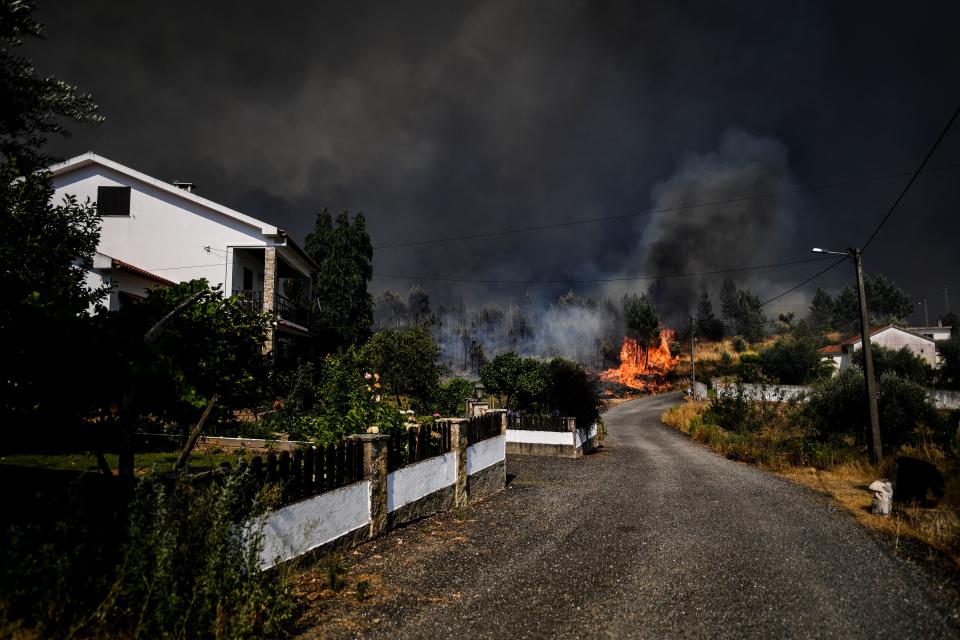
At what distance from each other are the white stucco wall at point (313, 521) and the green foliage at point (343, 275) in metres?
25.9

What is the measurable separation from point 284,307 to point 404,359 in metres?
7.98

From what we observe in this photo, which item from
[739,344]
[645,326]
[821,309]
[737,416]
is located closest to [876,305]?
[821,309]

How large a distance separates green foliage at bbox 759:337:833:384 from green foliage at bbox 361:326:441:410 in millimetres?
37219

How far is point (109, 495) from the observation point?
4.21 meters

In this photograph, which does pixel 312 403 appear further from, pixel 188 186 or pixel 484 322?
pixel 484 322

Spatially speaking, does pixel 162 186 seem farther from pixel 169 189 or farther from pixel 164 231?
pixel 164 231

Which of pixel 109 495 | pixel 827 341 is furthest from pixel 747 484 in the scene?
pixel 827 341

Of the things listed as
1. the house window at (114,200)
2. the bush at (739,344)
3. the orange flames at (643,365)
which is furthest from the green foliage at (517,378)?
the bush at (739,344)

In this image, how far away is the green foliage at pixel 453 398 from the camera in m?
21.4

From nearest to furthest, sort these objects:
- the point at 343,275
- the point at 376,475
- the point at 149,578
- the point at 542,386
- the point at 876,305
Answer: the point at 149,578, the point at 376,475, the point at 542,386, the point at 343,275, the point at 876,305

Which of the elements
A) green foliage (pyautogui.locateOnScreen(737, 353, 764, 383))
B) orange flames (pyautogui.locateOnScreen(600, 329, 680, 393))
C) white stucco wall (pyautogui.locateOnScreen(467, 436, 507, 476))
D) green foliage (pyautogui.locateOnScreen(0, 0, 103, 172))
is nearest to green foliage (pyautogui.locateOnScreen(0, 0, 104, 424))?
green foliage (pyautogui.locateOnScreen(0, 0, 103, 172))

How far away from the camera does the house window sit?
21.4 meters

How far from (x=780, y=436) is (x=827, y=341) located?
60.2 m

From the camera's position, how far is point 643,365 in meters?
61.6
